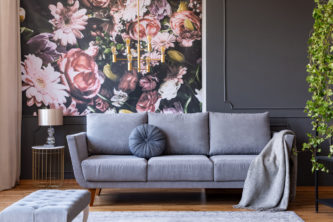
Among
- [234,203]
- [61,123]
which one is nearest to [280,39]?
[234,203]

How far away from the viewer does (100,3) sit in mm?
4957

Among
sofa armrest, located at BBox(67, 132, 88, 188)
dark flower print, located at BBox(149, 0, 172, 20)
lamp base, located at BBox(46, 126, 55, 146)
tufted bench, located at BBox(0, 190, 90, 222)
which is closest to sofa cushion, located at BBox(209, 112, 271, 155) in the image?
sofa armrest, located at BBox(67, 132, 88, 188)

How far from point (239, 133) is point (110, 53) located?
2.01 m

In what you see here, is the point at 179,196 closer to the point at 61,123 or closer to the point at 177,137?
the point at 177,137

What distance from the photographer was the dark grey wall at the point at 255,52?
470cm

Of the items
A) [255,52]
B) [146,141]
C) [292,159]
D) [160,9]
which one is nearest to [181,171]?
[146,141]

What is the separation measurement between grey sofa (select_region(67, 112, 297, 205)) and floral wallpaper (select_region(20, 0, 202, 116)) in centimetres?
58

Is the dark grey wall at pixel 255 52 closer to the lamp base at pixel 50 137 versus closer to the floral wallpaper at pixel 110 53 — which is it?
the floral wallpaper at pixel 110 53

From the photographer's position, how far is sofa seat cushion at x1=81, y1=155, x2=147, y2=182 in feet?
12.2

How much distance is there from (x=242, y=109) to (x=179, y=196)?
1362 millimetres

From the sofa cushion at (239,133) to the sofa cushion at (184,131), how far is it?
10 cm

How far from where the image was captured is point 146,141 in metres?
4.09

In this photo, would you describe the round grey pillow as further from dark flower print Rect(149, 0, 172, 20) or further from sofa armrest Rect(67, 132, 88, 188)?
dark flower print Rect(149, 0, 172, 20)

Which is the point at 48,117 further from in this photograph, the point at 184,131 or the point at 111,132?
the point at 184,131
